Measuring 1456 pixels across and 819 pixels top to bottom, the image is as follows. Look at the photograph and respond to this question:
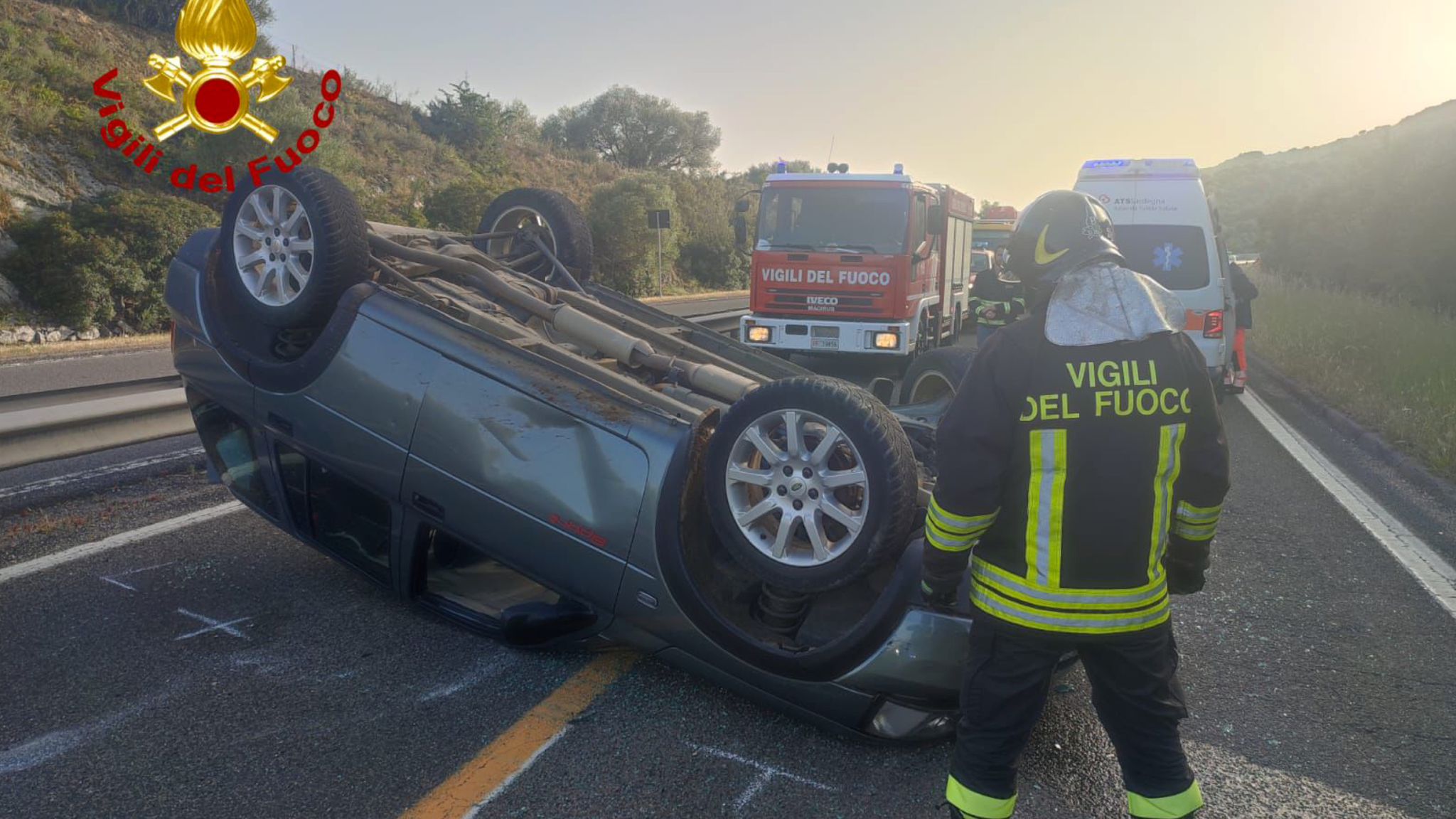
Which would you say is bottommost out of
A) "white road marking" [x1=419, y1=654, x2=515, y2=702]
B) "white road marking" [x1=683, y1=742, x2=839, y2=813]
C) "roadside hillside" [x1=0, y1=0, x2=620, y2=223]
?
"white road marking" [x1=683, y1=742, x2=839, y2=813]

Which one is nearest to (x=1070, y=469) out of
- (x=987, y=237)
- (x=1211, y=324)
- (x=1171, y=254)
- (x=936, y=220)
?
(x=1211, y=324)

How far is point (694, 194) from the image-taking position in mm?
44969

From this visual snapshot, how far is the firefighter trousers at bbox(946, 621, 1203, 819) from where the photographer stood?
2463 millimetres

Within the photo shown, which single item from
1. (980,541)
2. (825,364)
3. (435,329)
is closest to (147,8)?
(825,364)

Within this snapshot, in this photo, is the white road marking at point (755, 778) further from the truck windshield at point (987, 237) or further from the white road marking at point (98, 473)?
the truck windshield at point (987, 237)

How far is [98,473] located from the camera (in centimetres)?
613

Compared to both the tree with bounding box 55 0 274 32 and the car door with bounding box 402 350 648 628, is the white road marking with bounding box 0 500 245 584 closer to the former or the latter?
the car door with bounding box 402 350 648 628

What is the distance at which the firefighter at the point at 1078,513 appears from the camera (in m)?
2.38

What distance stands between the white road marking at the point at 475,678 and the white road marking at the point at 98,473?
3.45m

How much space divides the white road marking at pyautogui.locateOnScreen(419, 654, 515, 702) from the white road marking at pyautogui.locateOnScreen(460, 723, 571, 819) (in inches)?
18.6

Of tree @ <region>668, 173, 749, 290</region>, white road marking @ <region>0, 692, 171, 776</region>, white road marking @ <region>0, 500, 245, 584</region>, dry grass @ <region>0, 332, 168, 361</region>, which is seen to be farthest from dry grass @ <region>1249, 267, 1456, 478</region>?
tree @ <region>668, 173, 749, 290</region>

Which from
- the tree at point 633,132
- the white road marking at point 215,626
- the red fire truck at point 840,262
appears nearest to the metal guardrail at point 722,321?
the red fire truck at point 840,262

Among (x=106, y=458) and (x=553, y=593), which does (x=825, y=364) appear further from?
(x=553, y=593)

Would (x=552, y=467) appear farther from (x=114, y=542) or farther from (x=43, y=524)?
(x=43, y=524)
